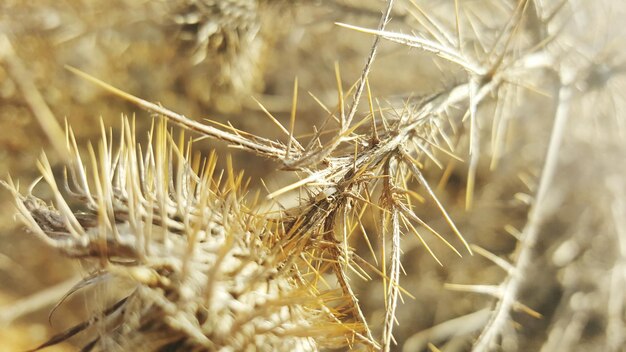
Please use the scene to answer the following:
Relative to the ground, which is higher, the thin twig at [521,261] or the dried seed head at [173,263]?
the dried seed head at [173,263]

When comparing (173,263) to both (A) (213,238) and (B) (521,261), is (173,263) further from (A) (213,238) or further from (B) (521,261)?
(B) (521,261)

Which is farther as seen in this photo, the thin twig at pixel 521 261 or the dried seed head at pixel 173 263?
the thin twig at pixel 521 261

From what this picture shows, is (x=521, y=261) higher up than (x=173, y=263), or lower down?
lower down

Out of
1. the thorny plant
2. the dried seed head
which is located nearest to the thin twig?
the thorny plant

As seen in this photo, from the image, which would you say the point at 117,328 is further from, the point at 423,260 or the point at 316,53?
the point at 316,53

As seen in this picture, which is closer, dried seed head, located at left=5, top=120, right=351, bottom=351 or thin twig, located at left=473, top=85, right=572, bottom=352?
dried seed head, located at left=5, top=120, right=351, bottom=351

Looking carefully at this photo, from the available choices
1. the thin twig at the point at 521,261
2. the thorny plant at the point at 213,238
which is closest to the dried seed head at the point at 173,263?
the thorny plant at the point at 213,238

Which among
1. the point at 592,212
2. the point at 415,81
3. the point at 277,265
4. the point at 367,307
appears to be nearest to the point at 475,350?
the point at 277,265

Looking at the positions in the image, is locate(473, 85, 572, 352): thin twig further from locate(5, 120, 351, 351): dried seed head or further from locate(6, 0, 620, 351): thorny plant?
locate(5, 120, 351, 351): dried seed head

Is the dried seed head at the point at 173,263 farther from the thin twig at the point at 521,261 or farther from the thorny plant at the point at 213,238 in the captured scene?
the thin twig at the point at 521,261

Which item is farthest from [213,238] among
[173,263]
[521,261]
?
[521,261]

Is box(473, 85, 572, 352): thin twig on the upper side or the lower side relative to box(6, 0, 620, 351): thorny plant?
lower
